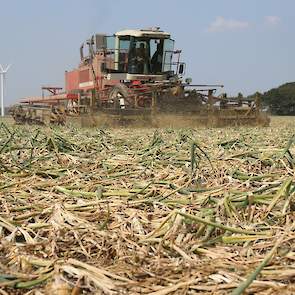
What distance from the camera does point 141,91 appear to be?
655 inches

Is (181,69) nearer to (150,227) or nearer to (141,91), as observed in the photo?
(141,91)

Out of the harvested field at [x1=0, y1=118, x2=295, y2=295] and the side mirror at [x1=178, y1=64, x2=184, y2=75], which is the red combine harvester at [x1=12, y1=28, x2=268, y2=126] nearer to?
the side mirror at [x1=178, y1=64, x2=184, y2=75]

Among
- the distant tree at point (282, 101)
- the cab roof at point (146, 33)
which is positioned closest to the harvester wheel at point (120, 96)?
the cab roof at point (146, 33)

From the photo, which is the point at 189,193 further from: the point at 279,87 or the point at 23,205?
the point at 279,87

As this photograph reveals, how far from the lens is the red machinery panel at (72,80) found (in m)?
21.5

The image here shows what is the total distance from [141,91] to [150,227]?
14.0 meters

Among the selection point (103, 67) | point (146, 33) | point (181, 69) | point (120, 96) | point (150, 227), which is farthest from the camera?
point (181, 69)

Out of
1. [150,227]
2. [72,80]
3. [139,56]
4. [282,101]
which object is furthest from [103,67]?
[282,101]

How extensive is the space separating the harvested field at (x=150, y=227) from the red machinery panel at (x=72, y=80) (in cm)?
1731

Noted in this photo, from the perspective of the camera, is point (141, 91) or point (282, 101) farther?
point (282, 101)

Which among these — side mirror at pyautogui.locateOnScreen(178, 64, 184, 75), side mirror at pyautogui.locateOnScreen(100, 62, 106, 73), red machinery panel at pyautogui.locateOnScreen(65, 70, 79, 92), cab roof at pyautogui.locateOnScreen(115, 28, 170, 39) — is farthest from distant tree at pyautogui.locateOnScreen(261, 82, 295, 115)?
side mirror at pyautogui.locateOnScreen(100, 62, 106, 73)

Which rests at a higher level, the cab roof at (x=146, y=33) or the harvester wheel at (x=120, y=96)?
the cab roof at (x=146, y=33)

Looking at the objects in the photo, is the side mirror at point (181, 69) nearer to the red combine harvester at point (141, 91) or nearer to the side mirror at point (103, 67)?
the red combine harvester at point (141, 91)

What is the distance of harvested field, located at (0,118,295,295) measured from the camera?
206cm
